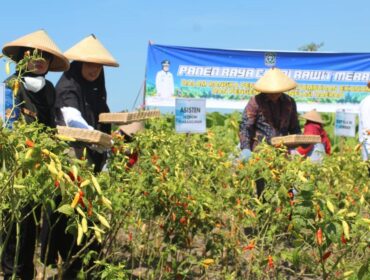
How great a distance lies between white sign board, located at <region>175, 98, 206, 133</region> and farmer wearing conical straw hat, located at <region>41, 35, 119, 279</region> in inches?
75.8

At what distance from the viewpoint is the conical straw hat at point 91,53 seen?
3646 mm

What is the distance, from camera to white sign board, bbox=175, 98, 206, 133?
5762mm

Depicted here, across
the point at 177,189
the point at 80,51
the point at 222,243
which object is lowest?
the point at 222,243

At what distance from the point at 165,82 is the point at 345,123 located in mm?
3128

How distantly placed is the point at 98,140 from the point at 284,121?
→ 2.06m

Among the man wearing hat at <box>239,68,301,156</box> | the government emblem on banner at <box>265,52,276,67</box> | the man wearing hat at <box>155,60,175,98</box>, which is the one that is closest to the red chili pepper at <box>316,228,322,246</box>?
the man wearing hat at <box>239,68,301,156</box>

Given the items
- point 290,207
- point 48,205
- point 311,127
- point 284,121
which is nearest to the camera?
point 48,205

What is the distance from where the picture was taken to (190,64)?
396 inches

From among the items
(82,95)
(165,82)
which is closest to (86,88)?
(82,95)

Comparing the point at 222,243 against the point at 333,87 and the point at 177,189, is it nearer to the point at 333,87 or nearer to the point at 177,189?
the point at 177,189

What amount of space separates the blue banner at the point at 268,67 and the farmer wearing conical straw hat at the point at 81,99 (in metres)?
6.15

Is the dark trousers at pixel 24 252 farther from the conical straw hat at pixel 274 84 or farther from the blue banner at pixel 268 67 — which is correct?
the blue banner at pixel 268 67

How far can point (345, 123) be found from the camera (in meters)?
7.35

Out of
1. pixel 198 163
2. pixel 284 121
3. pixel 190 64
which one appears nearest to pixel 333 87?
pixel 190 64
